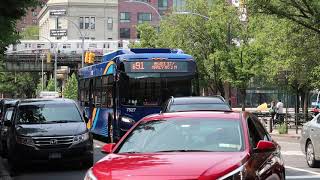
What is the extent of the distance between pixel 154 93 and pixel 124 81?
105cm

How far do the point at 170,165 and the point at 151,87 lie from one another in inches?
550

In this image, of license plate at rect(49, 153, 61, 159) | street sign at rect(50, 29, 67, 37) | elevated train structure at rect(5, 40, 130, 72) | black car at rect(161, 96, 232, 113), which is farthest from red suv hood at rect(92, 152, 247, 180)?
street sign at rect(50, 29, 67, 37)

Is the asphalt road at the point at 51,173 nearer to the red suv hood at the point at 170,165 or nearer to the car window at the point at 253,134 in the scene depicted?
the car window at the point at 253,134

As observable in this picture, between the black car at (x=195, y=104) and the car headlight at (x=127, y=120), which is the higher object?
the black car at (x=195, y=104)

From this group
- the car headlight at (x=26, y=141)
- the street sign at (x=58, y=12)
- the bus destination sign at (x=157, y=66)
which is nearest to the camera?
the car headlight at (x=26, y=141)

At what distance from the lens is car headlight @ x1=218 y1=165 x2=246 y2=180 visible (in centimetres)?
607

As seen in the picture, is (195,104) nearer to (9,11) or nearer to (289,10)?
(9,11)

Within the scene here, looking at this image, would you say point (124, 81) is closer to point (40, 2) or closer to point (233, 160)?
point (40, 2)

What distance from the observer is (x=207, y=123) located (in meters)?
7.50

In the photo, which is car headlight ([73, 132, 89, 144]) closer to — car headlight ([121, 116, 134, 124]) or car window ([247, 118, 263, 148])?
car headlight ([121, 116, 134, 124])

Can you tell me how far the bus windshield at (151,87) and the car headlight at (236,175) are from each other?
538 inches

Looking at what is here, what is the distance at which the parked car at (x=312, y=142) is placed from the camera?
1517cm

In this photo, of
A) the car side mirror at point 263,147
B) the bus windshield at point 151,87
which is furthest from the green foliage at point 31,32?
the car side mirror at point 263,147

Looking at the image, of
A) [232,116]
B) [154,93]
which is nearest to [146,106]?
[154,93]
